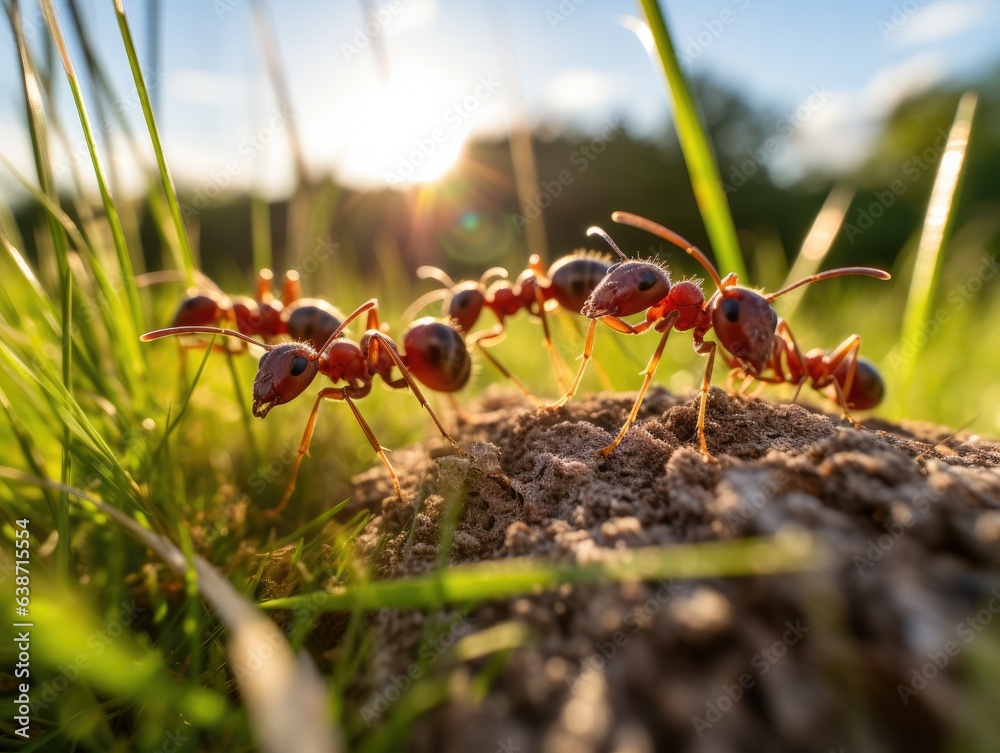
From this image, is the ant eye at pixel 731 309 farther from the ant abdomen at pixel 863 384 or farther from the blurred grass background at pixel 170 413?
the ant abdomen at pixel 863 384

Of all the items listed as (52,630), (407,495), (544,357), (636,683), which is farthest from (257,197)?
(636,683)

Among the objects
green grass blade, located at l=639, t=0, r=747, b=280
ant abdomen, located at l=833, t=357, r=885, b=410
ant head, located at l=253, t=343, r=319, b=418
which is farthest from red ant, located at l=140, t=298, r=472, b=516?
ant abdomen, located at l=833, t=357, r=885, b=410

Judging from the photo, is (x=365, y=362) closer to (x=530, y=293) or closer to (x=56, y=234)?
(x=530, y=293)

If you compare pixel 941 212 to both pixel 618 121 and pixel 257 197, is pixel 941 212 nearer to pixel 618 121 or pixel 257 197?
pixel 257 197

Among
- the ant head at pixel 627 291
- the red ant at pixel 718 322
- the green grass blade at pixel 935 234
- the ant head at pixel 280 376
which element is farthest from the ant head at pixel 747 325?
the ant head at pixel 280 376

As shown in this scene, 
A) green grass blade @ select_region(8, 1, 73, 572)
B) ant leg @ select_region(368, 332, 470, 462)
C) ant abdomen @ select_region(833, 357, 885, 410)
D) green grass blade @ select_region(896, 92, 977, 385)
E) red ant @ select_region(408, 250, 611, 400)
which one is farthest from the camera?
red ant @ select_region(408, 250, 611, 400)

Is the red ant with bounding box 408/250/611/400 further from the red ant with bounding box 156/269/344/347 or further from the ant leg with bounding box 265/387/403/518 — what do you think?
the ant leg with bounding box 265/387/403/518
